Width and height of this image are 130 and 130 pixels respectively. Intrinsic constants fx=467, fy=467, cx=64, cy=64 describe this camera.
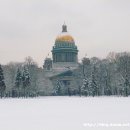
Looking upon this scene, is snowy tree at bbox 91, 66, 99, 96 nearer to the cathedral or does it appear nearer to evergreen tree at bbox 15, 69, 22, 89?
evergreen tree at bbox 15, 69, 22, 89

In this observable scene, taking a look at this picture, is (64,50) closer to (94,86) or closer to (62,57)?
(62,57)

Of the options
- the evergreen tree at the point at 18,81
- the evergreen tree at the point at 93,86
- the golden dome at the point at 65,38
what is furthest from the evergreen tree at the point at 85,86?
the golden dome at the point at 65,38

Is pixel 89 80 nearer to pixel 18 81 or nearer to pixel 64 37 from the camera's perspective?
pixel 18 81

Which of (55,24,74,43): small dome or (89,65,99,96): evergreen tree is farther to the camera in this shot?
(55,24,74,43): small dome

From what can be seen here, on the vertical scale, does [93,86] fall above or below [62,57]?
below

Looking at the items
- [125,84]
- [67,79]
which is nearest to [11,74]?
[125,84]

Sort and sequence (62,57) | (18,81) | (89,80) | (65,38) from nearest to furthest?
(18,81) < (89,80) < (62,57) < (65,38)

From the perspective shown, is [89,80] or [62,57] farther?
[62,57]

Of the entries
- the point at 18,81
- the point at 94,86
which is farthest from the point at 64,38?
the point at 94,86

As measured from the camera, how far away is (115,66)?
11312cm

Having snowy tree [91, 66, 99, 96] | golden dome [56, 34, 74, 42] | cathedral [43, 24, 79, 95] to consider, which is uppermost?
golden dome [56, 34, 74, 42]

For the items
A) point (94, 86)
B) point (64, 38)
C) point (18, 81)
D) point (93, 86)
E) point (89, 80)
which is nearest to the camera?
point (94, 86)

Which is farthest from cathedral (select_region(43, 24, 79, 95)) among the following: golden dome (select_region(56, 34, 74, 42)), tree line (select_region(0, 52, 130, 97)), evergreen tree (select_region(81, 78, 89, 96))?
evergreen tree (select_region(81, 78, 89, 96))

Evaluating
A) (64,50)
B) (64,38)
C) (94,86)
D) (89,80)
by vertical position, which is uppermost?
(64,38)
